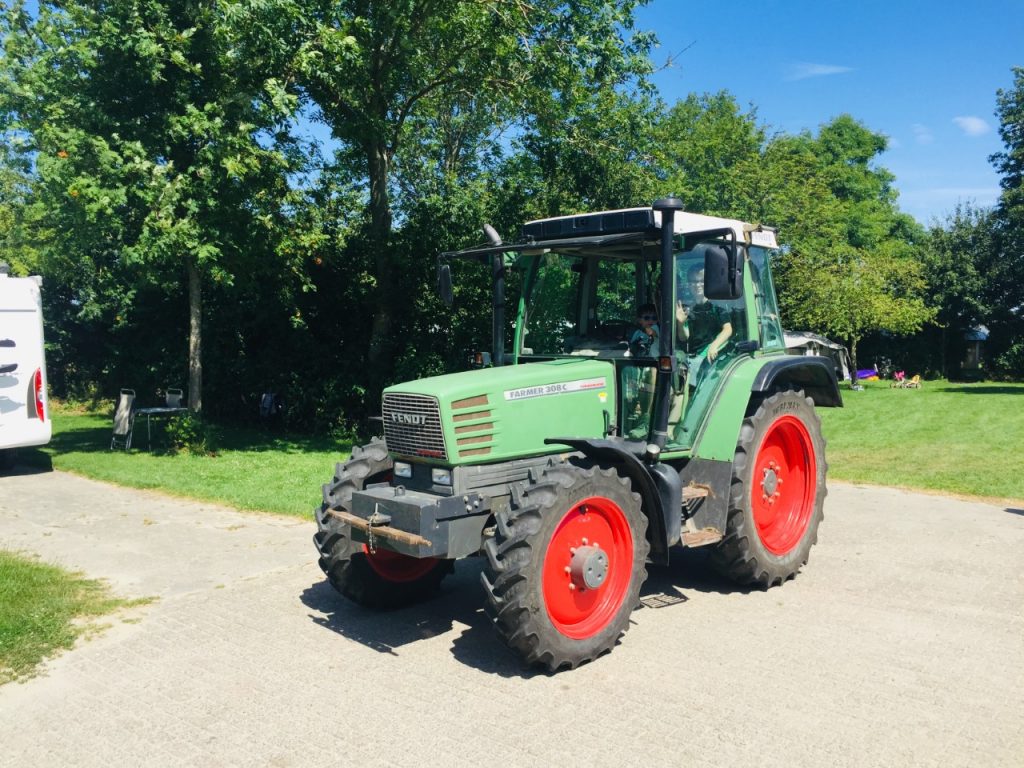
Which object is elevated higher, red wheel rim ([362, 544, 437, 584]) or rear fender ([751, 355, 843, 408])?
rear fender ([751, 355, 843, 408])

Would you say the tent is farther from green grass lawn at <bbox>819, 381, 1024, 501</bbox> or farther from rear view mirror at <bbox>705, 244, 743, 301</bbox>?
rear view mirror at <bbox>705, 244, 743, 301</bbox>

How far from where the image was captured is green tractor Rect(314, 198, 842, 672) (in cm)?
482

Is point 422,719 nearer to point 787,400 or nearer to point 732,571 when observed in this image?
point 732,571

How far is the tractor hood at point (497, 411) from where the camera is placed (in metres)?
5.03

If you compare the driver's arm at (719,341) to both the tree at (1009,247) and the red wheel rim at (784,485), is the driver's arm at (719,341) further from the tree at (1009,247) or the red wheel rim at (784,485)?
the tree at (1009,247)

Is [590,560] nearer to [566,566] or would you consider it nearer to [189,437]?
[566,566]

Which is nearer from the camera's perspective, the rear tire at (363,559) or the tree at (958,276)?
the rear tire at (363,559)

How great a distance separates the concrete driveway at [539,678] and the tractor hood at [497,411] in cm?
125

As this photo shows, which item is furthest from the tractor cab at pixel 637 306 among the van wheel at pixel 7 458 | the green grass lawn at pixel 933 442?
the van wheel at pixel 7 458

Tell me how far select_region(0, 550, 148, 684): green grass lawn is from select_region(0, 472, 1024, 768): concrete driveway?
178mm

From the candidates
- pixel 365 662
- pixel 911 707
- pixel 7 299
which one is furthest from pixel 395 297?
pixel 911 707

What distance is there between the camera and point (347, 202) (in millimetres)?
15875

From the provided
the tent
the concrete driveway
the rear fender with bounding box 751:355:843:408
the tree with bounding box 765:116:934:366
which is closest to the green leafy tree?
the tree with bounding box 765:116:934:366

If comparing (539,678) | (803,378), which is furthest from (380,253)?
(539,678)
